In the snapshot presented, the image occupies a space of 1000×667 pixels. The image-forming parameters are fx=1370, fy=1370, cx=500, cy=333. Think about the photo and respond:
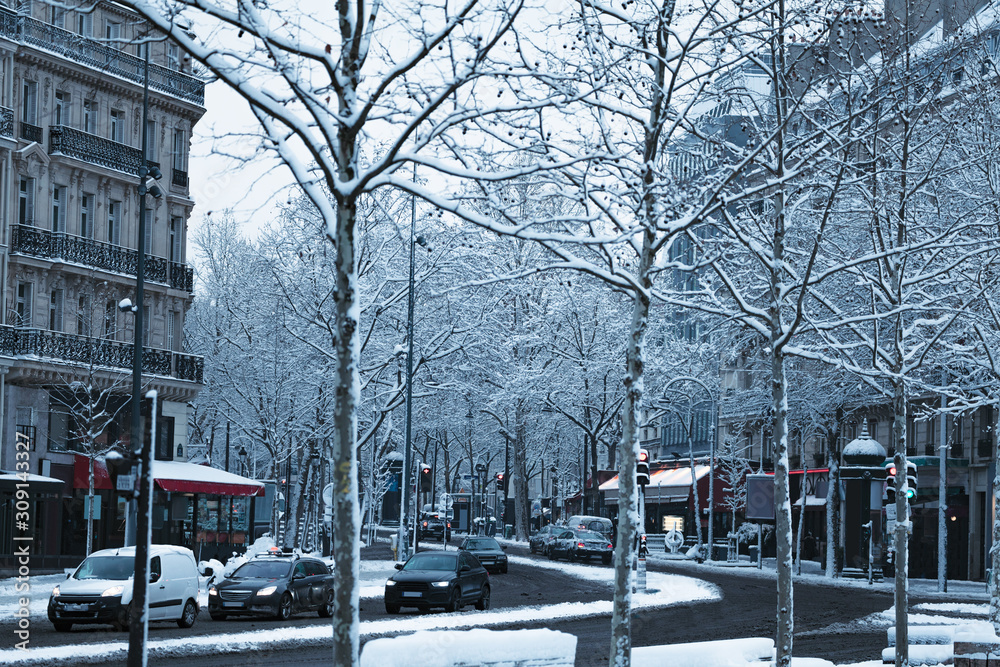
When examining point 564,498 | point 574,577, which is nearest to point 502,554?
point 574,577

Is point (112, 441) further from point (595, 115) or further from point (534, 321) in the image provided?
point (595, 115)

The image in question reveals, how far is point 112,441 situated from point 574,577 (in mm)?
15583

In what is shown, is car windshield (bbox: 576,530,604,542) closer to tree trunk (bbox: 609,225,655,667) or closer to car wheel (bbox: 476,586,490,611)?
car wheel (bbox: 476,586,490,611)

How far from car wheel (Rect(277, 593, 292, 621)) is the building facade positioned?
12458 mm

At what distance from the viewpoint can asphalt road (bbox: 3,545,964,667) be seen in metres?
21.7

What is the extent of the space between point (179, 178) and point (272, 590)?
24.5 m

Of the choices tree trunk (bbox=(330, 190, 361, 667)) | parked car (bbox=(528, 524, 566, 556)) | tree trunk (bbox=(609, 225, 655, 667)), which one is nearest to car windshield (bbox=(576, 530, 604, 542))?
parked car (bbox=(528, 524, 566, 556))

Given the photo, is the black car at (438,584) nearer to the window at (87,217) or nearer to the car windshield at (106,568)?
the car windshield at (106,568)

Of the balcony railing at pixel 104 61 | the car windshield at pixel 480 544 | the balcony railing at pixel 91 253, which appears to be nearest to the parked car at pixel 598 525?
the car windshield at pixel 480 544

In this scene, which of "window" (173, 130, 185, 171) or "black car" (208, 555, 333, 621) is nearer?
"black car" (208, 555, 333, 621)

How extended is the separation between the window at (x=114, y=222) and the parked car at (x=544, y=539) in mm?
22817

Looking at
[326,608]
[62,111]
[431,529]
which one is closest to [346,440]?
[326,608]

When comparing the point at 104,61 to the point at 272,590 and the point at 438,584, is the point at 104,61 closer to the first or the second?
the point at 438,584

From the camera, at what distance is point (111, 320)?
147 feet
